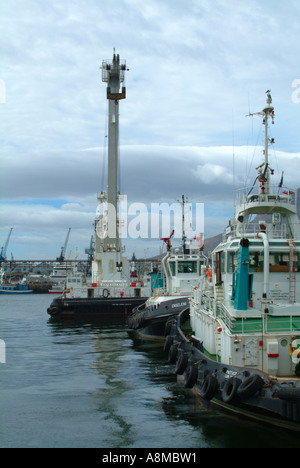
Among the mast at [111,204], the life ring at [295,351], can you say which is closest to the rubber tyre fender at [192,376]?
the life ring at [295,351]

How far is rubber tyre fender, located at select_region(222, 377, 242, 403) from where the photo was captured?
36.7 feet

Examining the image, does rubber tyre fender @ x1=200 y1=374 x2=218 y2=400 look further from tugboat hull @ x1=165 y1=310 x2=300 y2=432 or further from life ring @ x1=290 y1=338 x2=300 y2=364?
life ring @ x1=290 y1=338 x2=300 y2=364

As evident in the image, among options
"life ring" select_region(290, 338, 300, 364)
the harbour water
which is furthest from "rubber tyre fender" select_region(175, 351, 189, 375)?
"life ring" select_region(290, 338, 300, 364)

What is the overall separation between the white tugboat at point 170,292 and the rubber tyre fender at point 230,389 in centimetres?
1481

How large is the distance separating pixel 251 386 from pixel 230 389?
86cm

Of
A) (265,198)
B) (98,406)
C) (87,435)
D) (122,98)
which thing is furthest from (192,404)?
(122,98)

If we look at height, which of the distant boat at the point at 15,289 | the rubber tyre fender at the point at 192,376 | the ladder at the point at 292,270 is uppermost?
the ladder at the point at 292,270

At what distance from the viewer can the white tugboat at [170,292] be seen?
2812cm

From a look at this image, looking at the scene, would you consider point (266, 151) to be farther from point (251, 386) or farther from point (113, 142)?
point (113, 142)

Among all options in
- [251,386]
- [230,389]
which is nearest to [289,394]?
[251,386]

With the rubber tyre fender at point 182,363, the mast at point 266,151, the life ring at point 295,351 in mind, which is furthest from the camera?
the mast at point 266,151

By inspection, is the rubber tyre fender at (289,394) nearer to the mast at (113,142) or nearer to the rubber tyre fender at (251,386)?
the rubber tyre fender at (251,386)

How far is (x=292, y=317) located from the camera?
44.7 feet
